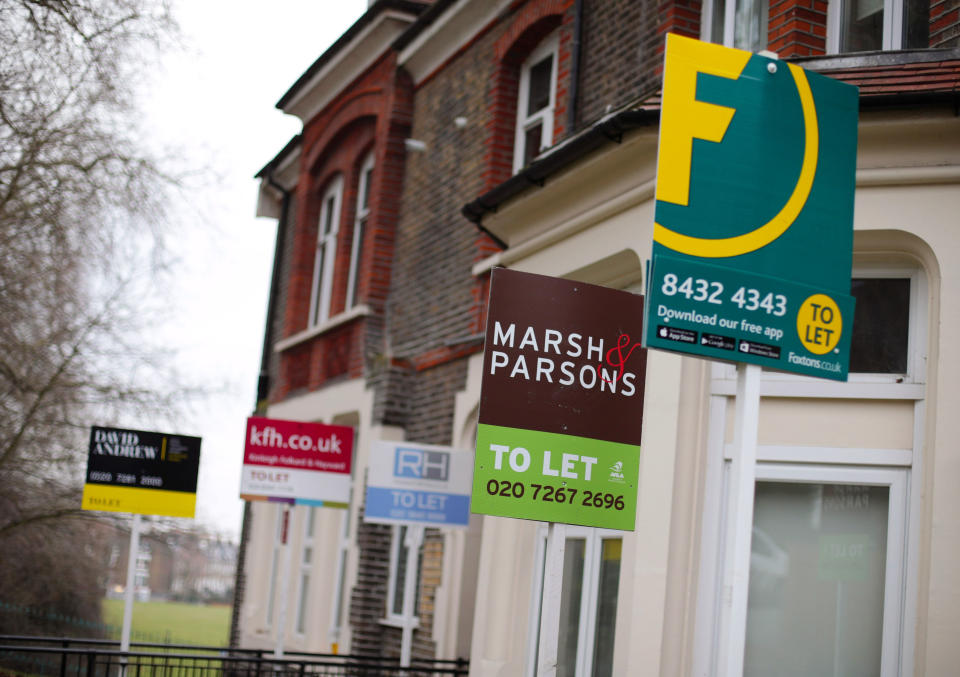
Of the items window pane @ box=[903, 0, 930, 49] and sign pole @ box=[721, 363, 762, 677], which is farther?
window pane @ box=[903, 0, 930, 49]

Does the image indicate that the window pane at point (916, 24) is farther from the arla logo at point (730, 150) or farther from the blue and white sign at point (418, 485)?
the blue and white sign at point (418, 485)

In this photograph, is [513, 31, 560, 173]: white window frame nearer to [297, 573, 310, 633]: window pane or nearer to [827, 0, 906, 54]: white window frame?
[827, 0, 906, 54]: white window frame

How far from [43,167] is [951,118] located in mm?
9196

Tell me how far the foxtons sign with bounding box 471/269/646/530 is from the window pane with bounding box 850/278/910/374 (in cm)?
214

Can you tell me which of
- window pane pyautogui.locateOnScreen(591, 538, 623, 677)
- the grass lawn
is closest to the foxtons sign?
window pane pyautogui.locateOnScreen(591, 538, 623, 677)

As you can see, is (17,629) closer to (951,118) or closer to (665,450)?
(665,450)

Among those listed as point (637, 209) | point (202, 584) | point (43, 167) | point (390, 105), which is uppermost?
point (390, 105)

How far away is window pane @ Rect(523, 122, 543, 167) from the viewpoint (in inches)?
493

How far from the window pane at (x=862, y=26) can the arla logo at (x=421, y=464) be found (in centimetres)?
505

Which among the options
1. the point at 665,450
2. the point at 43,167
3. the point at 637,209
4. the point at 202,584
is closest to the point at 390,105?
the point at 43,167

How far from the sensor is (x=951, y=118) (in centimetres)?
667

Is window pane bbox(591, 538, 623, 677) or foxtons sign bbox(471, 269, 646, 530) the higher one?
foxtons sign bbox(471, 269, 646, 530)

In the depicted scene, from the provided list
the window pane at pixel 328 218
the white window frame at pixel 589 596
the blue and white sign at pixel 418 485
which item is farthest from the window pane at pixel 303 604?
the white window frame at pixel 589 596

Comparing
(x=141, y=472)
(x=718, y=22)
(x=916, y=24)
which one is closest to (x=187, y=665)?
(x=141, y=472)
